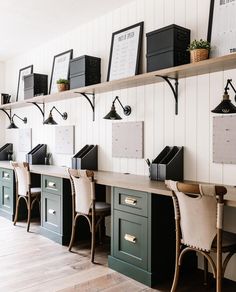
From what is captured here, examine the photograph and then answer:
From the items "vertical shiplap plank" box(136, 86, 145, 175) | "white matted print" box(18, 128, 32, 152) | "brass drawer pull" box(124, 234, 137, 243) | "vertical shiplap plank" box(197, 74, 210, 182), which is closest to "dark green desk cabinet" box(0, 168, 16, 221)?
"white matted print" box(18, 128, 32, 152)

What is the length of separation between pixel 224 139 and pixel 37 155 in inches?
128

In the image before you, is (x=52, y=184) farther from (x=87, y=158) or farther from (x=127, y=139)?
(x=127, y=139)

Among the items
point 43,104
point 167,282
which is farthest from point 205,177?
point 43,104

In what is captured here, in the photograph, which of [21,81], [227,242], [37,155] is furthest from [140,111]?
[21,81]

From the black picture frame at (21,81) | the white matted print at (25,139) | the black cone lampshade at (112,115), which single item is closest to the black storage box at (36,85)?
the black picture frame at (21,81)

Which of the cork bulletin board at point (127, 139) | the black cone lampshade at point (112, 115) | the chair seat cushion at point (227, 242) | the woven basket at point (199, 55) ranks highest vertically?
the woven basket at point (199, 55)

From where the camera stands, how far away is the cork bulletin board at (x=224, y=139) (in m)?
2.86

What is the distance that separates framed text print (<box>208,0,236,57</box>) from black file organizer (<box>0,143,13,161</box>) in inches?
178

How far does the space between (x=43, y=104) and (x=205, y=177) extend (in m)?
3.28

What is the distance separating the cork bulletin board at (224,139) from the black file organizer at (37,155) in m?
3.14

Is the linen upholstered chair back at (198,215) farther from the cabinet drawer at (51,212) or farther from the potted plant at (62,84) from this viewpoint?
the potted plant at (62,84)

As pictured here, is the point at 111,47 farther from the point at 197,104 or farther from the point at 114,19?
the point at 197,104

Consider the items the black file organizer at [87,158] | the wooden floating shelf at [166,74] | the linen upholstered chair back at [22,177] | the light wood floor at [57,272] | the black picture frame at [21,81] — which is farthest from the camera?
the black picture frame at [21,81]

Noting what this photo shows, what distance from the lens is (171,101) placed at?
3.41 meters
